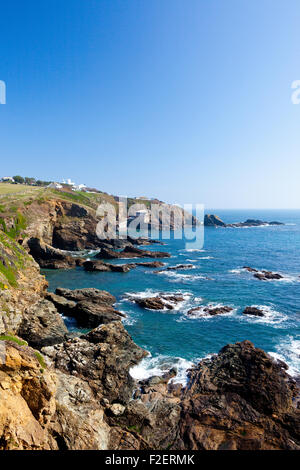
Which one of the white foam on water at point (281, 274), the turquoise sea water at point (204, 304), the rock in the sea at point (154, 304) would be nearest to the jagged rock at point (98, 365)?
the turquoise sea water at point (204, 304)

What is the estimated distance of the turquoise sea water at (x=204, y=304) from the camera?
91.9 feet

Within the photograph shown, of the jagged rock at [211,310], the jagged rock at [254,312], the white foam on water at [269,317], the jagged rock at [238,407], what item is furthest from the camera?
the jagged rock at [211,310]

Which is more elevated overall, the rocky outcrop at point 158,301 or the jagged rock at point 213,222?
the jagged rock at point 213,222

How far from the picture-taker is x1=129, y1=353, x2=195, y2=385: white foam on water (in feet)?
76.0

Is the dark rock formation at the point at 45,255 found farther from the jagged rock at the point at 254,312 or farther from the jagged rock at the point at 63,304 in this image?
the jagged rock at the point at 254,312

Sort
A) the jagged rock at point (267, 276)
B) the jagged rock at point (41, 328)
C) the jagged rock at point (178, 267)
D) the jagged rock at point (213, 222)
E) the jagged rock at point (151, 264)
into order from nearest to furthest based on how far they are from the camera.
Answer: the jagged rock at point (41, 328) < the jagged rock at point (267, 276) < the jagged rock at point (178, 267) < the jagged rock at point (151, 264) < the jagged rock at point (213, 222)

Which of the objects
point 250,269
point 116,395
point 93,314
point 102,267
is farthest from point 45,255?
point 250,269

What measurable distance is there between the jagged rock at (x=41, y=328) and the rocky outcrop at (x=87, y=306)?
5.40m

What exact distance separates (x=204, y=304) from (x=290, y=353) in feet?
49.8

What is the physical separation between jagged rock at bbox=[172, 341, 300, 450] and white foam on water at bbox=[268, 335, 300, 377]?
6.93 feet

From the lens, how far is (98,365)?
69.0 feet

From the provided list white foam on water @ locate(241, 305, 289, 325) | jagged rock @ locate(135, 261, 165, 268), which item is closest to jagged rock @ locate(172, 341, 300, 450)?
white foam on water @ locate(241, 305, 289, 325)
